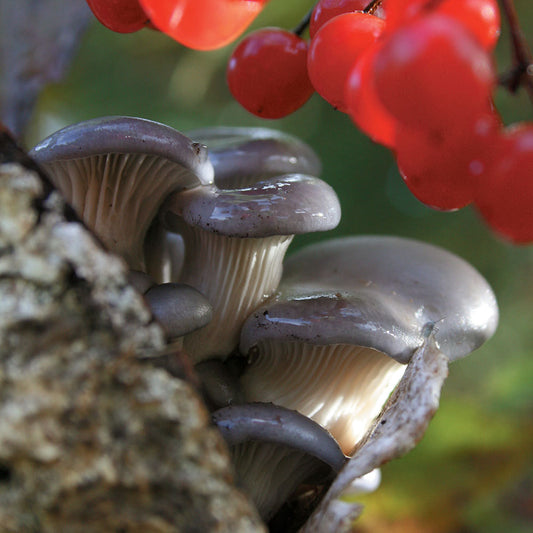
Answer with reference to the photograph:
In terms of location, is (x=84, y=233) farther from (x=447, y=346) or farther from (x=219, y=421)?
(x=447, y=346)

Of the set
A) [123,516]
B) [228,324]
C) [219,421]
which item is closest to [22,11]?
[228,324]

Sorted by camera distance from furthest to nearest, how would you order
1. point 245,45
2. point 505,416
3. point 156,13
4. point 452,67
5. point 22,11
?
point 505,416 < point 22,11 < point 245,45 < point 156,13 < point 452,67

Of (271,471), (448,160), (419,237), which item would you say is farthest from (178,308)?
(419,237)

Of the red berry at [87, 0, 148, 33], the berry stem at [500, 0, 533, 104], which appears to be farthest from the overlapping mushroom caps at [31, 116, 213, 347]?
the berry stem at [500, 0, 533, 104]

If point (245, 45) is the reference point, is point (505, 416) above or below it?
below

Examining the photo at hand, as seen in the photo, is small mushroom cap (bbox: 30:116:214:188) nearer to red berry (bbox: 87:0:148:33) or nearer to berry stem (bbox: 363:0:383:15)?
red berry (bbox: 87:0:148:33)

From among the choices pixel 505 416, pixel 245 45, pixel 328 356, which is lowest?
pixel 505 416

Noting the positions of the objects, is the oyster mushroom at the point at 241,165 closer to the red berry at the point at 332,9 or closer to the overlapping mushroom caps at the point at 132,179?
the overlapping mushroom caps at the point at 132,179
